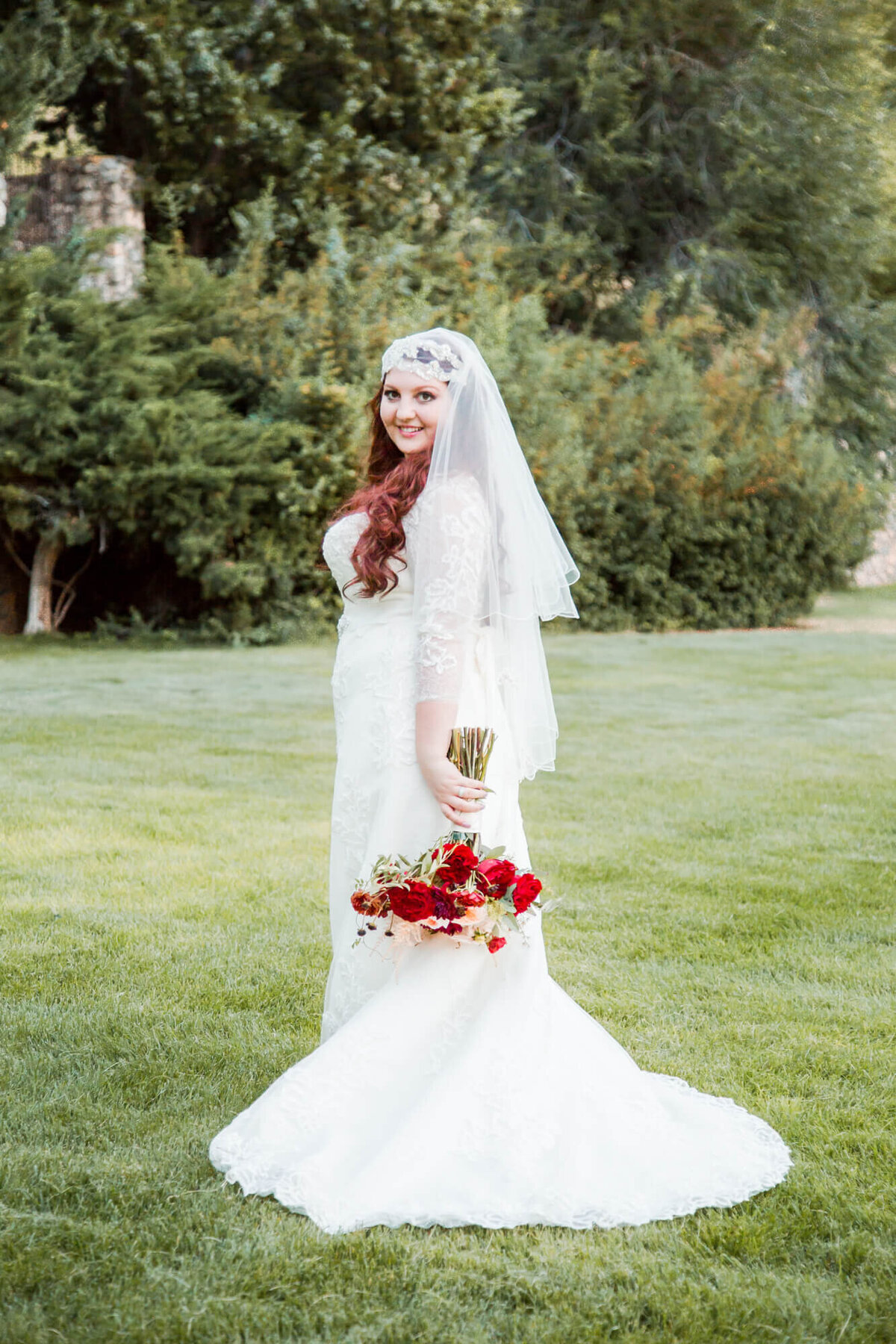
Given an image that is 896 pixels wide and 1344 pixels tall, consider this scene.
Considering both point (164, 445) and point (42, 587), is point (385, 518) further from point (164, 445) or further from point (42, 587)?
point (42, 587)

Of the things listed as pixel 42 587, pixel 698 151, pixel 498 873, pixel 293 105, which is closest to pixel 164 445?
pixel 42 587

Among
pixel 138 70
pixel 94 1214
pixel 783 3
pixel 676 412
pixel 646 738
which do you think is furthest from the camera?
pixel 783 3

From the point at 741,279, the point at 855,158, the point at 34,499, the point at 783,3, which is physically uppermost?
the point at 783,3

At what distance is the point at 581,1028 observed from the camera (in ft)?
9.93

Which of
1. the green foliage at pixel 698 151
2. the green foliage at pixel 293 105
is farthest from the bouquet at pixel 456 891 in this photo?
the green foliage at pixel 698 151

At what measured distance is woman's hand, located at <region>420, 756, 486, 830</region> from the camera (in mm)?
2877

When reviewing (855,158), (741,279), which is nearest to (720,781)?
(741,279)

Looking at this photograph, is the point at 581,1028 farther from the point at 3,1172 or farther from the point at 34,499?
the point at 34,499

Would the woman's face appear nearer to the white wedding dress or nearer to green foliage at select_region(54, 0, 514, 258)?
the white wedding dress

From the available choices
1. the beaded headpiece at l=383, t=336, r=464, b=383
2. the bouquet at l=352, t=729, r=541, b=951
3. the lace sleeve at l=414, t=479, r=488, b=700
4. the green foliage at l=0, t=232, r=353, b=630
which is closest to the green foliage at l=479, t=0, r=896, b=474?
the green foliage at l=0, t=232, r=353, b=630

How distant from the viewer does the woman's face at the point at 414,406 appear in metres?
3.02

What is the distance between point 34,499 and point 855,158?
582 inches

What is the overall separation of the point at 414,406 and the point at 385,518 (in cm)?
30

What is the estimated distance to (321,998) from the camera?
403 cm
